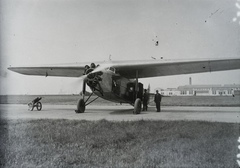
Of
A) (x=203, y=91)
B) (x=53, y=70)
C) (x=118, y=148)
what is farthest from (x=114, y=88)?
(x=203, y=91)

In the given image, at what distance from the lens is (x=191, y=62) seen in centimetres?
1269

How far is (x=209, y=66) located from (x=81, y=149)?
35.9 ft

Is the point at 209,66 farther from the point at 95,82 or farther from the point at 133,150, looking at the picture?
the point at 133,150

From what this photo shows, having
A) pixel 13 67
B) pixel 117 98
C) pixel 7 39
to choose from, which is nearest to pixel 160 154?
pixel 7 39

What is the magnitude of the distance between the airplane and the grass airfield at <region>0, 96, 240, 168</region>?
17.3 feet

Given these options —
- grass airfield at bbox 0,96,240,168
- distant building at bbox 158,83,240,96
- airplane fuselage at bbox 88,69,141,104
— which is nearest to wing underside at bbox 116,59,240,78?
airplane fuselage at bbox 88,69,141,104

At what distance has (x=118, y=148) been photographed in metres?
4.86

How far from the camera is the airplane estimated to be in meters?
11.5

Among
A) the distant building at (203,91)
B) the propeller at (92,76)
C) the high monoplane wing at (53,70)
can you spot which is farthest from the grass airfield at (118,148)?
the distant building at (203,91)

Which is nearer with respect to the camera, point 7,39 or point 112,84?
point 7,39

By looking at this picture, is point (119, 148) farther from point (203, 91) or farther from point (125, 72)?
point (203, 91)

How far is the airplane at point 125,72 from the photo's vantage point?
1150 centimetres

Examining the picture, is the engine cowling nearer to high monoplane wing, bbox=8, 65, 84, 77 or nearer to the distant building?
high monoplane wing, bbox=8, 65, 84, 77

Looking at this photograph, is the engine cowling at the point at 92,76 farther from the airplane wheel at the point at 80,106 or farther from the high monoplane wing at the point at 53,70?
the high monoplane wing at the point at 53,70
